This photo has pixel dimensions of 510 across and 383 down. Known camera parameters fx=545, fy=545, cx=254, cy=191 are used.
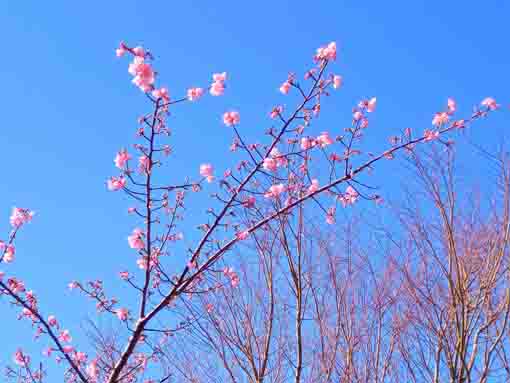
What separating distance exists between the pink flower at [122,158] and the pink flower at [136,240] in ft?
1.44

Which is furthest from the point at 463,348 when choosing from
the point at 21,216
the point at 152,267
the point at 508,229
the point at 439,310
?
the point at 21,216

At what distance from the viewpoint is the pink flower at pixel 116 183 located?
353 cm

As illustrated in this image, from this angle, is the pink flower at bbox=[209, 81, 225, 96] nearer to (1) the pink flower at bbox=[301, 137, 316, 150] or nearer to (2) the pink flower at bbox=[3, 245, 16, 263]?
(1) the pink flower at bbox=[301, 137, 316, 150]

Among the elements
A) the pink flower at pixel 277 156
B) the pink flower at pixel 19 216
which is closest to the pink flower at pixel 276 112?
the pink flower at pixel 277 156

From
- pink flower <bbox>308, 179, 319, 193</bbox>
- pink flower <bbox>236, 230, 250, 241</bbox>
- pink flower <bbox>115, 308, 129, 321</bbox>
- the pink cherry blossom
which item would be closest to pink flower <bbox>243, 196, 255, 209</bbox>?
pink flower <bbox>236, 230, 250, 241</bbox>

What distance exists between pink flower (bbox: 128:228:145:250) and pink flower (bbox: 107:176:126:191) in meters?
0.31

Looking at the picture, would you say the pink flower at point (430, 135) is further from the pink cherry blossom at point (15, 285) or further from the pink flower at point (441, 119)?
the pink cherry blossom at point (15, 285)

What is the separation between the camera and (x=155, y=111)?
131 inches

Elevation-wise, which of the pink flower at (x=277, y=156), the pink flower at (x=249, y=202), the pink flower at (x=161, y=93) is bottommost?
the pink flower at (x=249, y=202)

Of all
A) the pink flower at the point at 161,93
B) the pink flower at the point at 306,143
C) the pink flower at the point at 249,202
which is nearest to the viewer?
the pink flower at the point at 161,93

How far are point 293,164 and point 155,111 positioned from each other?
6.24 ft

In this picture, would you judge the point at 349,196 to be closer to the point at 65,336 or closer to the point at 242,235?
the point at 242,235

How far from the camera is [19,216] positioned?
13.0 ft

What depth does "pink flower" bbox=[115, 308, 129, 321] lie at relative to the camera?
3516 mm
